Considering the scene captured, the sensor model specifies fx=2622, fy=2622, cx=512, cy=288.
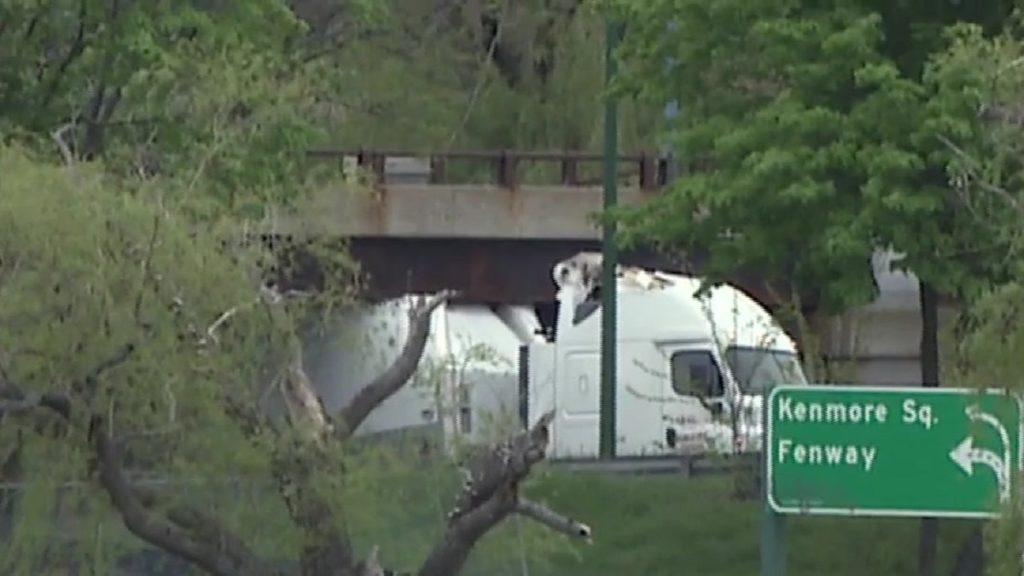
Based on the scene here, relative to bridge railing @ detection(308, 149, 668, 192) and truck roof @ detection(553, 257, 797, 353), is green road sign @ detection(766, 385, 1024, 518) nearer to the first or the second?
truck roof @ detection(553, 257, 797, 353)

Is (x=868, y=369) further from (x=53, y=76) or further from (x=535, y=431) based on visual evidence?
(x=535, y=431)

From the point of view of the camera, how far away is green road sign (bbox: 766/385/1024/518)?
1485 cm

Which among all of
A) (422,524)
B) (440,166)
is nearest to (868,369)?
(440,166)

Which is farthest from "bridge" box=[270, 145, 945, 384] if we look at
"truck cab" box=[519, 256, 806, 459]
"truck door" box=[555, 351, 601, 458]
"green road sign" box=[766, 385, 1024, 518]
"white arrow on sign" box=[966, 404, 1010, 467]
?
"white arrow on sign" box=[966, 404, 1010, 467]

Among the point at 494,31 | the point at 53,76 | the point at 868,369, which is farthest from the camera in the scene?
the point at 494,31

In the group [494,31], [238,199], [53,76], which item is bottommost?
[238,199]

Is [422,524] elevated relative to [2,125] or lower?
lower

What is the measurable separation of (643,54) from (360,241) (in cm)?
1360

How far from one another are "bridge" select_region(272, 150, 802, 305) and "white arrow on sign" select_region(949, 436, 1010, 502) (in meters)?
19.6

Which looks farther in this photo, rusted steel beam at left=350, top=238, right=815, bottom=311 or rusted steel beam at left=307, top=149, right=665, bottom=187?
rusted steel beam at left=350, top=238, right=815, bottom=311

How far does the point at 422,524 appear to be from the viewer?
1795 centimetres

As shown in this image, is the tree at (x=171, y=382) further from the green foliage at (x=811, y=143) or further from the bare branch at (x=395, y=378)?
the green foliage at (x=811, y=143)

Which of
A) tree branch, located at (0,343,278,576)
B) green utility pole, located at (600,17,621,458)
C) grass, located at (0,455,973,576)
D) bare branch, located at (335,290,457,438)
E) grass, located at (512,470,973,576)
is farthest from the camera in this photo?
green utility pole, located at (600,17,621,458)

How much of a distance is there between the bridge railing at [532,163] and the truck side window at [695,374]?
253 cm
